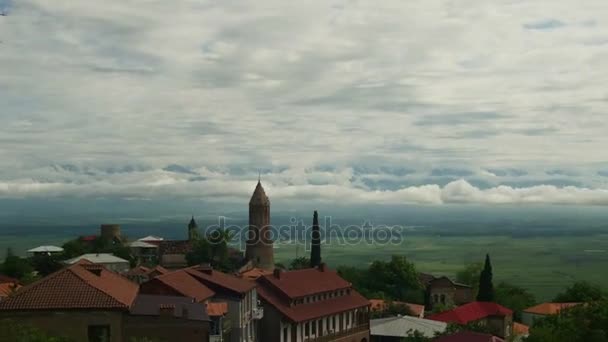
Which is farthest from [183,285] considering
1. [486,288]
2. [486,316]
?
[486,288]

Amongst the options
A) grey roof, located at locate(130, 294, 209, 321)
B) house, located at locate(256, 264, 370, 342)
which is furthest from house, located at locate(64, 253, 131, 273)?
grey roof, located at locate(130, 294, 209, 321)

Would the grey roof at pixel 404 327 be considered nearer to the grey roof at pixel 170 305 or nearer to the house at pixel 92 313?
the grey roof at pixel 170 305

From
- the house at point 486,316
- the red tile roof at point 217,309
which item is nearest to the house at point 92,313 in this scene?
the red tile roof at point 217,309

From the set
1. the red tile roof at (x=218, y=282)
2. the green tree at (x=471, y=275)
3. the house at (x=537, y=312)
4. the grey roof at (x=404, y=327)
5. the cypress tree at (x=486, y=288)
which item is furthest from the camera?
the green tree at (x=471, y=275)

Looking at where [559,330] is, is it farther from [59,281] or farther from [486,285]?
[486,285]

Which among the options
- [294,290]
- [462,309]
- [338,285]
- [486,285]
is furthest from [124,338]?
[486,285]

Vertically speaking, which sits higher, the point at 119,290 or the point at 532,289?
the point at 119,290
